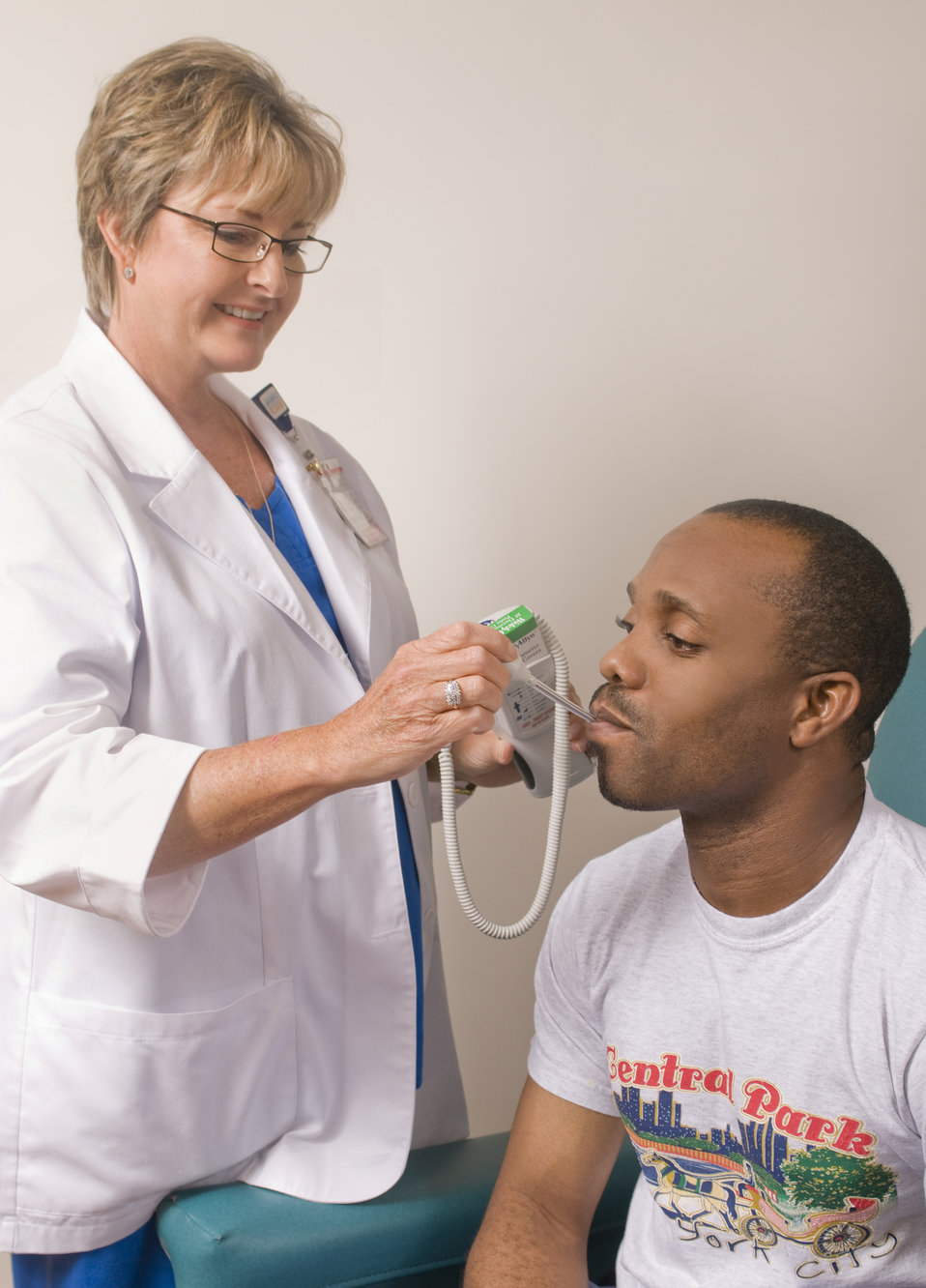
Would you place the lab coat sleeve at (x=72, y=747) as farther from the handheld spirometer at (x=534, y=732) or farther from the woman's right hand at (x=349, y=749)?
the handheld spirometer at (x=534, y=732)

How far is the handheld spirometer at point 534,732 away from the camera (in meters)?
1.42

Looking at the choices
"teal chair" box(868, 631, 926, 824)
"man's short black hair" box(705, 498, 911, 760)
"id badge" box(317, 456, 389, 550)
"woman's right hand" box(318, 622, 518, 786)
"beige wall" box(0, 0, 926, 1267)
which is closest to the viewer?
"woman's right hand" box(318, 622, 518, 786)

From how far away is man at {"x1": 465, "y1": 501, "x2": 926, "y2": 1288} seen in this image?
1.19 meters

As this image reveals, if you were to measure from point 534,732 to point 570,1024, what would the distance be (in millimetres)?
367

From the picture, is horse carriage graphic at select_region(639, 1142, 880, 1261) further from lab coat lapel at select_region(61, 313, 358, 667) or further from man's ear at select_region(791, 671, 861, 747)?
lab coat lapel at select_region(61, 313, 358, 667)

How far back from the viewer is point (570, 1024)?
144cm

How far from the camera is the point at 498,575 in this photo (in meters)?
2.37

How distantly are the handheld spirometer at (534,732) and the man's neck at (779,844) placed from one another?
0.21 m

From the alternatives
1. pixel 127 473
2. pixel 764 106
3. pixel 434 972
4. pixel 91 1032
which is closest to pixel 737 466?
pixel 764 106

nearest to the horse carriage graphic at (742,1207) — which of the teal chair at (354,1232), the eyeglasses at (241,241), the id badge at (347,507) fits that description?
the teal chair at (354,1232)

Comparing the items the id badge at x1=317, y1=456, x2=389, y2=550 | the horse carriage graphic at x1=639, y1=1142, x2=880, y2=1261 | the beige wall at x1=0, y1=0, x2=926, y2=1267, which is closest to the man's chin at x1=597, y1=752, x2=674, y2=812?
the horse carriage graphic at x1=639, y1=1142, x2=880, y2=1261

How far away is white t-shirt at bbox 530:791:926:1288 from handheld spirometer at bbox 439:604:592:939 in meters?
0.13

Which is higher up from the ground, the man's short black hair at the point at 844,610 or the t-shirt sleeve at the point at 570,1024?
the man's short black hair at the point at 844,610

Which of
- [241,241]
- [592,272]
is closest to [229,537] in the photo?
[241,241]
